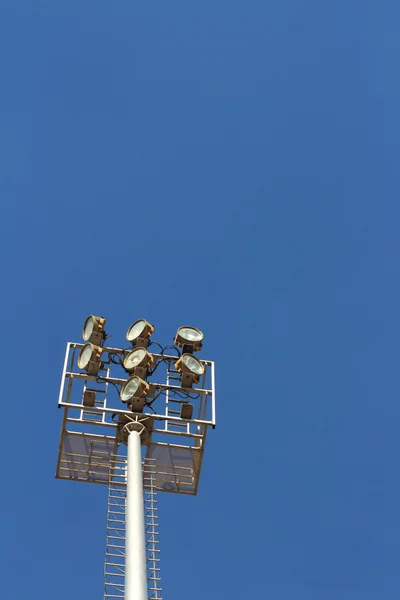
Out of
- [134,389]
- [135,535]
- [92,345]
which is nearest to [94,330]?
[92,345]

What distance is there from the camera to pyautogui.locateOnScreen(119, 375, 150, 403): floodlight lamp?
23812 mm

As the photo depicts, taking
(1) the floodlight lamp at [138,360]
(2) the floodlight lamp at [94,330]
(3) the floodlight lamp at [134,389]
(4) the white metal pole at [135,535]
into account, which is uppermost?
(2) the floodlight lamp at [94,330]

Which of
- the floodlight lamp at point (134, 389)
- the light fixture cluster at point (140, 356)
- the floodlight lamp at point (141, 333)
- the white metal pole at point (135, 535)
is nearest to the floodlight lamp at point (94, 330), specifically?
the light fixture cluster at point (140, 356)

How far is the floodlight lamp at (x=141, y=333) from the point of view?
25953 millimetres

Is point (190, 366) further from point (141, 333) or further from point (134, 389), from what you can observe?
point (134, 389)

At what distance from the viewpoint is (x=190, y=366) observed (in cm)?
2564

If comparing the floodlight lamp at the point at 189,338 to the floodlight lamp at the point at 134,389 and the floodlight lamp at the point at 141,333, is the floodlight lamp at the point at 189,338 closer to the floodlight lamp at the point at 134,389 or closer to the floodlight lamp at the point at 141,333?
the floodlight lamp at the point at 141,333

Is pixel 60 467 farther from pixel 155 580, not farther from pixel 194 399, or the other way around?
pixel 155 580

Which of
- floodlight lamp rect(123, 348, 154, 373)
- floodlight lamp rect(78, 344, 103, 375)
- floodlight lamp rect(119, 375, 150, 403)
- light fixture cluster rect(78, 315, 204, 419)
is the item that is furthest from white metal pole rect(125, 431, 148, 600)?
floodlight lamp rect(78, 344, 103, 375)

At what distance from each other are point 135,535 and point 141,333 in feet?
29.1

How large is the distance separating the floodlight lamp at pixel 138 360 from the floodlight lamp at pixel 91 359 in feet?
2.37

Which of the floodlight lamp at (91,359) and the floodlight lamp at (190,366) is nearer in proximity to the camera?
the floodlight lamp at (91,359)

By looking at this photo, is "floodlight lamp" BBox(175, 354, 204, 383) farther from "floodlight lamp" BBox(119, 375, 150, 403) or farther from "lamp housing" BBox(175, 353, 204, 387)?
"floodlight lamp" BBox(119, 375, 150, 403)

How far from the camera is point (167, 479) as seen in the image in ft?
82.7
